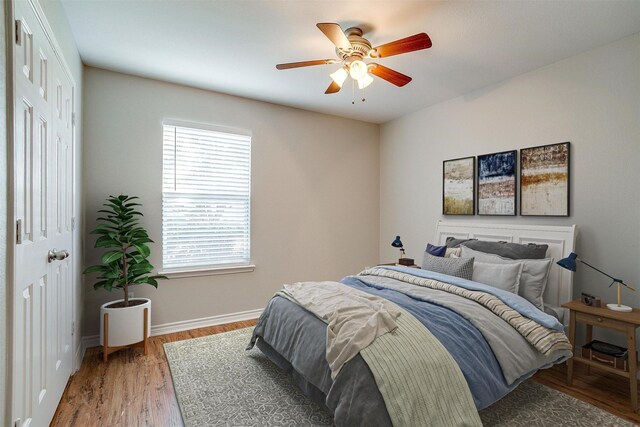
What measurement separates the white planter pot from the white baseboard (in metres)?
0.45

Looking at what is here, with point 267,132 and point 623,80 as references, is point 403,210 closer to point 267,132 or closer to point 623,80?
point 267,132

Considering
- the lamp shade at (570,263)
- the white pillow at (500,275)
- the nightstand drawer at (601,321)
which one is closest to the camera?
the nightstand drawer at (601,321)

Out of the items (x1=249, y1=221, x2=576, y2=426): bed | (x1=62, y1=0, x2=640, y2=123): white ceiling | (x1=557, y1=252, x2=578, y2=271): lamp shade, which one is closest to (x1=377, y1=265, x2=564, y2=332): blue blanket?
(x1=249, y1=221, x2=576, y2=426): bed

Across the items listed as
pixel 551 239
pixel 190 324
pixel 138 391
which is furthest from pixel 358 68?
pixel 190 324

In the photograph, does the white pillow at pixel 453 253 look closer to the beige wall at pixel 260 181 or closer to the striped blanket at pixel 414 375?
the striped blanket at pixel 414 375

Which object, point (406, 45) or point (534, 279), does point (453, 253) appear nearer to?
point (534, 279)

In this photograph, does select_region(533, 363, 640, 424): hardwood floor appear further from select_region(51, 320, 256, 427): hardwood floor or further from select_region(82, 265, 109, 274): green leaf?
select_region(82, 265, 109, 274): green leaf

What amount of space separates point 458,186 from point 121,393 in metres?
3.86

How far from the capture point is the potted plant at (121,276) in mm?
2854

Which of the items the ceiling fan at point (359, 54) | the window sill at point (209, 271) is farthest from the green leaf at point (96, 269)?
the ceiling fan at point (359, 54)

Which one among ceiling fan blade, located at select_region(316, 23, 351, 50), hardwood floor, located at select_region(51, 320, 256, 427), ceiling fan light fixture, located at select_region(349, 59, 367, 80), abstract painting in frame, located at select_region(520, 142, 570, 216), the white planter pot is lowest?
hardwood floor, located at select_region(51, 320, 256, 427)

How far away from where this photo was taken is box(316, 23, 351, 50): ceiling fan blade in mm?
2000

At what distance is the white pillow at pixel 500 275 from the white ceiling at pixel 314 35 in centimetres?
189

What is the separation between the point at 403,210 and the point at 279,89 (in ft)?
7.86
